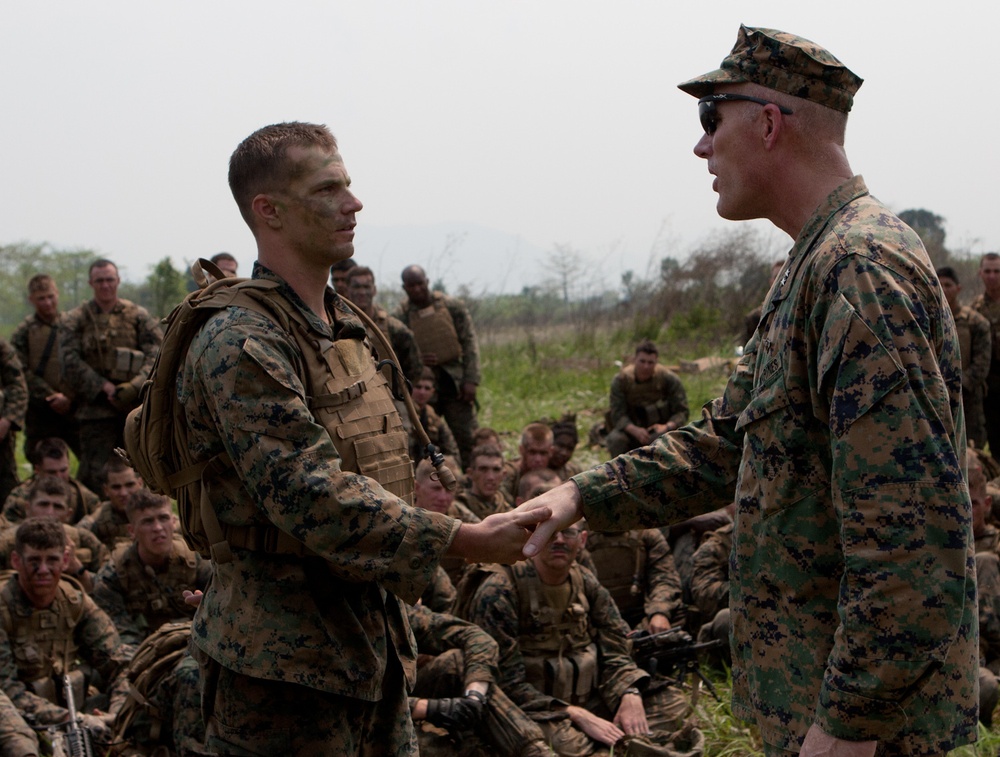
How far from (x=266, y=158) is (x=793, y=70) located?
4.53 ft

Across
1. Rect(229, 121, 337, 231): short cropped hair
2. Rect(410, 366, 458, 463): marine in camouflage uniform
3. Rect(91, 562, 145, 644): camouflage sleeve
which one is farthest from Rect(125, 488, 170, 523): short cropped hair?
Rect(229, 121, 337, 231): short cropped hair

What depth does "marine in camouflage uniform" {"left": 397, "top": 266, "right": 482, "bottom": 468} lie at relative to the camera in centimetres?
1112

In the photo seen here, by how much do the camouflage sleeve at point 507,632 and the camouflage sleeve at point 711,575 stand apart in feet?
5.34

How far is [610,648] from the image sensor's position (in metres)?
6.39

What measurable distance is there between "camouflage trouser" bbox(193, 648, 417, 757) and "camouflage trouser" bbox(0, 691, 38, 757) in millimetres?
2627

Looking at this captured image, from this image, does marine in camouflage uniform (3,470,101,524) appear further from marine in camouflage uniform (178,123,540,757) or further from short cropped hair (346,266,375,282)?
marine in camouflage uniform (178,123,540,757)

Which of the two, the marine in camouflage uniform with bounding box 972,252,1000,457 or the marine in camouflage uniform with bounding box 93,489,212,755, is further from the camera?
the marine in camouflage uniform with bounding box 972,252,1000,457

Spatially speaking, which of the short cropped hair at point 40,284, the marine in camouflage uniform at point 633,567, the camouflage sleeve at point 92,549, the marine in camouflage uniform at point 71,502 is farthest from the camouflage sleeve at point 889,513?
the short cropped hair at point 40,284

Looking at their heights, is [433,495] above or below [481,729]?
above

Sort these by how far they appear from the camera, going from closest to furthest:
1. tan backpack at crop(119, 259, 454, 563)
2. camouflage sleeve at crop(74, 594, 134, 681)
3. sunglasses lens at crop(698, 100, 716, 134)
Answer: sunglasses lens at crop(698, 100, 716, 134)
tan backpack at crop(119, 259, 454, 563)
camouflage sleeve at crop(74, 594, 134, 681)

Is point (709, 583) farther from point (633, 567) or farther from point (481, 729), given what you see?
point (481, 729)

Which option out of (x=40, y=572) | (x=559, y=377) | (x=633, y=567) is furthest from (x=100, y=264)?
(x=559, y=377)

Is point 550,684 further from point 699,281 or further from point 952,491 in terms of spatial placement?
point 699,281

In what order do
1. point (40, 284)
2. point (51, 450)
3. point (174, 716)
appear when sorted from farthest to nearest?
point (40, 284), point (51, 450), point (174, 716)
